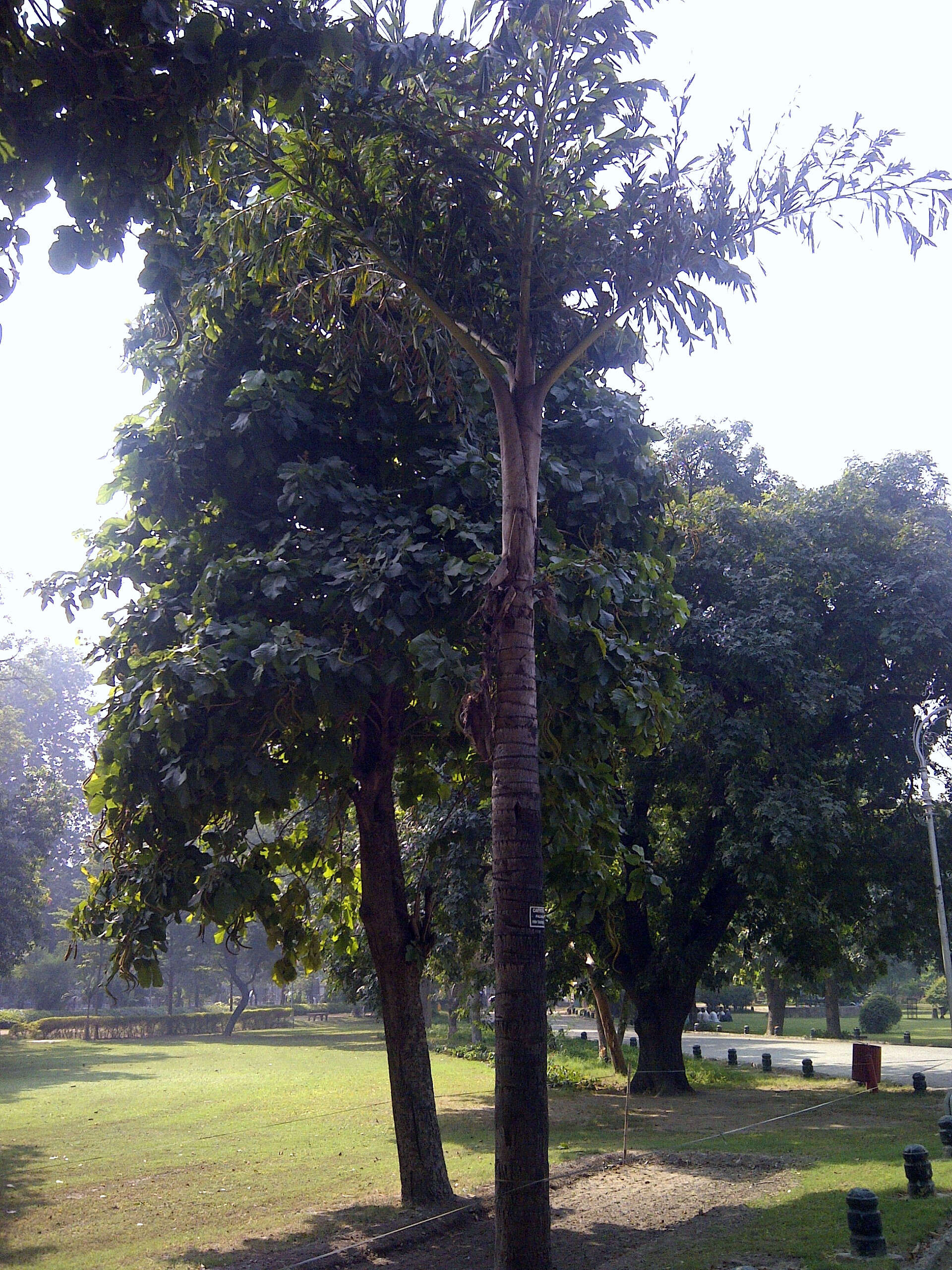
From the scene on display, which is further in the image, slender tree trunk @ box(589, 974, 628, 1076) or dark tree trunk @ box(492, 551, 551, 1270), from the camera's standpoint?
slender tree trunk @ box(589, 974, 628, 1076)

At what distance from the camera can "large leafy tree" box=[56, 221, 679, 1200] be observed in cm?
839

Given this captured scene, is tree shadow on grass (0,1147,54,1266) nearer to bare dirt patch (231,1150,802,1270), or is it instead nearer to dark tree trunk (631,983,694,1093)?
bare dirt patch (231,1150,802,1270)

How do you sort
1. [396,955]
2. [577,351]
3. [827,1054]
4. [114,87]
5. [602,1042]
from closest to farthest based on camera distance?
1. [114,87]
2. [577,351]
3. [396,955]
4. [602,1042]
5. [827,1054]

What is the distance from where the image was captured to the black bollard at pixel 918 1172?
958 centimetres

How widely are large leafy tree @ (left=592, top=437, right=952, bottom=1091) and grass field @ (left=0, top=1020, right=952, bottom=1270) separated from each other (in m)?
3.20

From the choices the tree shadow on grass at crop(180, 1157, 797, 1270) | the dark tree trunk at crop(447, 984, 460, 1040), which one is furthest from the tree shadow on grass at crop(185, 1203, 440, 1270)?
the dark tree trunk at crop(447, 984, 460, 1040)

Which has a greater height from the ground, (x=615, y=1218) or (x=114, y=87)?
(x=114, y=87)

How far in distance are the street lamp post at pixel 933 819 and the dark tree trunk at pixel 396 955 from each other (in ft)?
23.8

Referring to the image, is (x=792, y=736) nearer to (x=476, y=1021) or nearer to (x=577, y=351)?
(x=577, y=351)

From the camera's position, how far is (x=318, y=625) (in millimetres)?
9031

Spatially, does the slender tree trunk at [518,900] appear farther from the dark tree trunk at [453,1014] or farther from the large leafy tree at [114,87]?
the dark tree trunk at [453,1014]

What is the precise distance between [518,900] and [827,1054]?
31760 millimetres

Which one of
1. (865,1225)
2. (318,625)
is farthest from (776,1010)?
(318,625)

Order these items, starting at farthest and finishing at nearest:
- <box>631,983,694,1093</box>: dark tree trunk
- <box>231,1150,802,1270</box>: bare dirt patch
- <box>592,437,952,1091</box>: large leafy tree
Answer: <box>631,983,694,1093</box>: dark tree trunk, <box>592,437,952,1091</box>: large leafy tree, <box>231,1150,802,1270</box>: bare dirt patch
